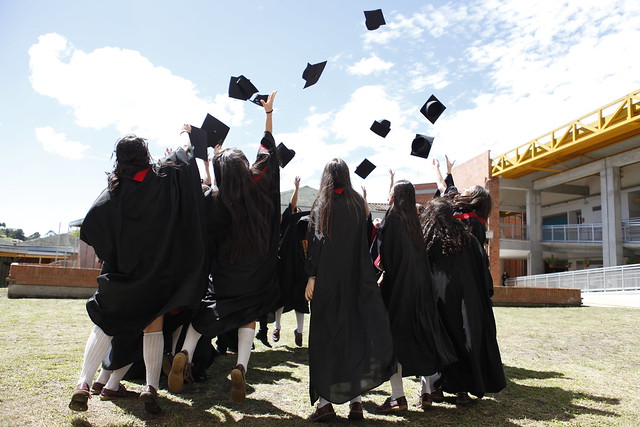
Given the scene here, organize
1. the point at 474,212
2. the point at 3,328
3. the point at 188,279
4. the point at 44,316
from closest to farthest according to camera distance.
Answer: the point at 188,279 → the point at 474,212 → the point at 3,328 → the point at 44,316

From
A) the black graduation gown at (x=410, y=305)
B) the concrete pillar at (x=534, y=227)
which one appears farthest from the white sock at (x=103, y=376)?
the concrete pillar at (x=534, y=227)

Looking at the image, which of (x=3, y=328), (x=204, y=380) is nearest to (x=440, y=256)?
(x=204, y=380)

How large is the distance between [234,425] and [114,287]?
1220 millimetres

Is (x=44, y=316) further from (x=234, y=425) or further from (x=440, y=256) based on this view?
(x=440, y=256)

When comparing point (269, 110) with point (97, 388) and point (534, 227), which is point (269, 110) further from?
point (534, 227)

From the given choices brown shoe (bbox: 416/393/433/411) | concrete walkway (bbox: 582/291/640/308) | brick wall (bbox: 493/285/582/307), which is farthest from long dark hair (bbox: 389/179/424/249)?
concrete walkway (bbox: 582/291/640/308)

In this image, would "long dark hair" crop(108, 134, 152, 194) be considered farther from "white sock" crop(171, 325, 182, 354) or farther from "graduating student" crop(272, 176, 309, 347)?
"graduating student" crop(272, 176, 309, 347)

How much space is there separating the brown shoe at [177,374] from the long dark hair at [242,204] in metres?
0.80

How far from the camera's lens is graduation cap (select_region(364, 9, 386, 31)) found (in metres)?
6.82

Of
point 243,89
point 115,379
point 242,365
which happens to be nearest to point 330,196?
point 242,365

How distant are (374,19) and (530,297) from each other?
10.3 meters

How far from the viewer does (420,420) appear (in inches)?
127

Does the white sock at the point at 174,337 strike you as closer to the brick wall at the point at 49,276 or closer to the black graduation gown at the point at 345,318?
the black graduation gown at the point at 345,318

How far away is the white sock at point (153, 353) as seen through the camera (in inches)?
123
